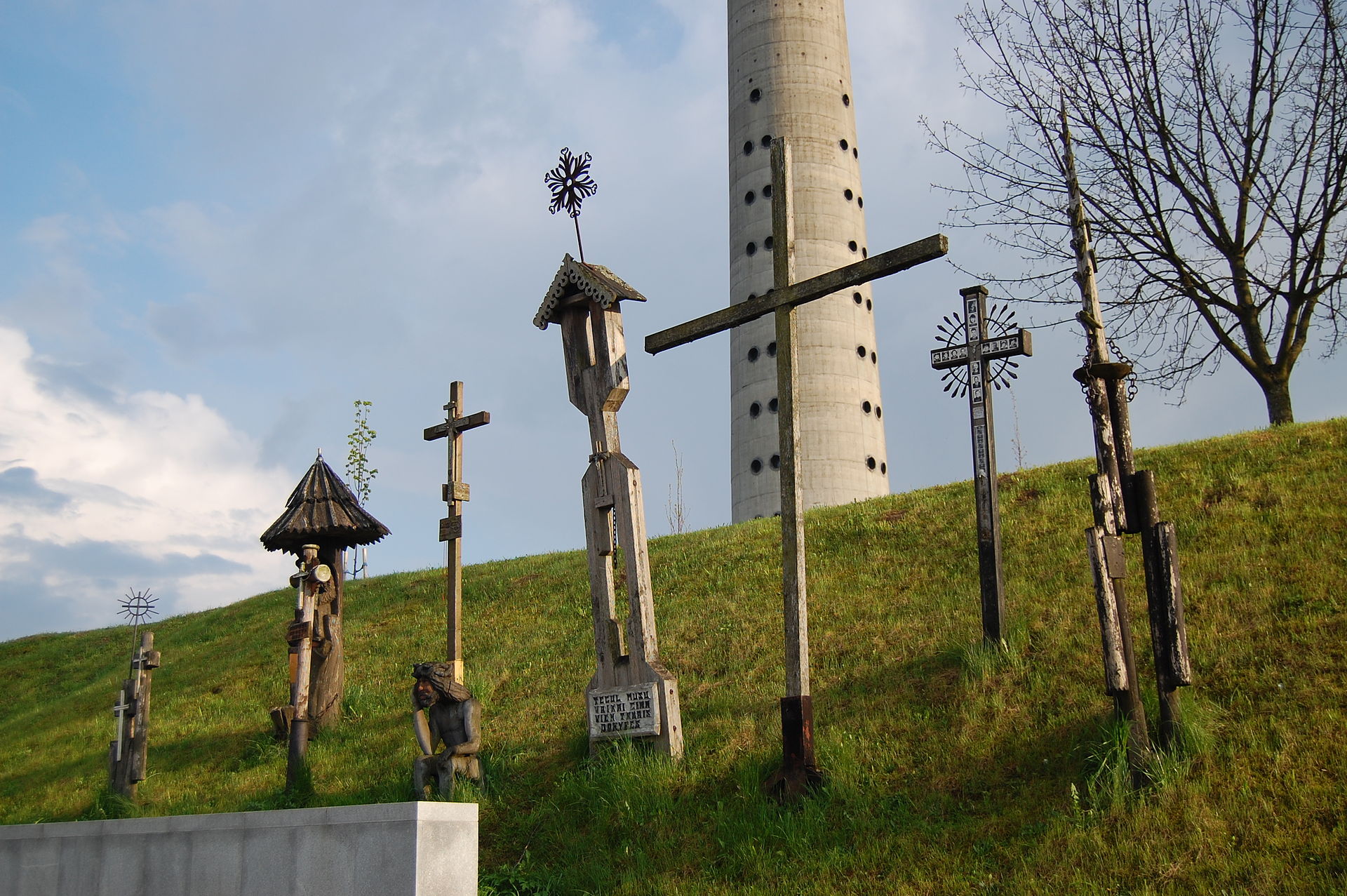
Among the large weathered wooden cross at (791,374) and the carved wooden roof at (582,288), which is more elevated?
the carved wooden roof at (582,288)

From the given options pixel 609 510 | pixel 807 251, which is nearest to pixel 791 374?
pixel 609 510

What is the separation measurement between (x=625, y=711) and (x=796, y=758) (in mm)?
2363

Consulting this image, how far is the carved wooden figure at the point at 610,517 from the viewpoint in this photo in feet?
38.9

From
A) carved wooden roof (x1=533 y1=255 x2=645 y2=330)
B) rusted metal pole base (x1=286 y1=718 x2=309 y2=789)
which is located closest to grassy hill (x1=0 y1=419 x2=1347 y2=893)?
rusted metal pole base (x1=286 y1=718 x2=309 y2=789)

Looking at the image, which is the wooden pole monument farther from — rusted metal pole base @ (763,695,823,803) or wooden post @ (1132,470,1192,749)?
wooden post @ (1132,470,1192,749)

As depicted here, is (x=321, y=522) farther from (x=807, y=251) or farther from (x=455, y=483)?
(x=807, y=251)

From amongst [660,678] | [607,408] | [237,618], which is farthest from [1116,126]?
[237,618]

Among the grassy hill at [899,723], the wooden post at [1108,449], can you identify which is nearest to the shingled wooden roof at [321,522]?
the grassy hill at [899,723]

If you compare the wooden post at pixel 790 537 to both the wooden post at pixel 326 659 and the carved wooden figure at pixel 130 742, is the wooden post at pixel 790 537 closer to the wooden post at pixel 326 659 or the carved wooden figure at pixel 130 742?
the wooden post at pixel 326 659

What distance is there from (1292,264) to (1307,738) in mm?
16390

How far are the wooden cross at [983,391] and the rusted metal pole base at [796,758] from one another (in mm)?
3628

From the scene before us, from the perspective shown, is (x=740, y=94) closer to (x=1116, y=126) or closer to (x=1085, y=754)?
(x=1116, y=126)

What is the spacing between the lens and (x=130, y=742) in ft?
50.2

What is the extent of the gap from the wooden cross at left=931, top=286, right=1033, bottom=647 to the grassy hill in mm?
914
